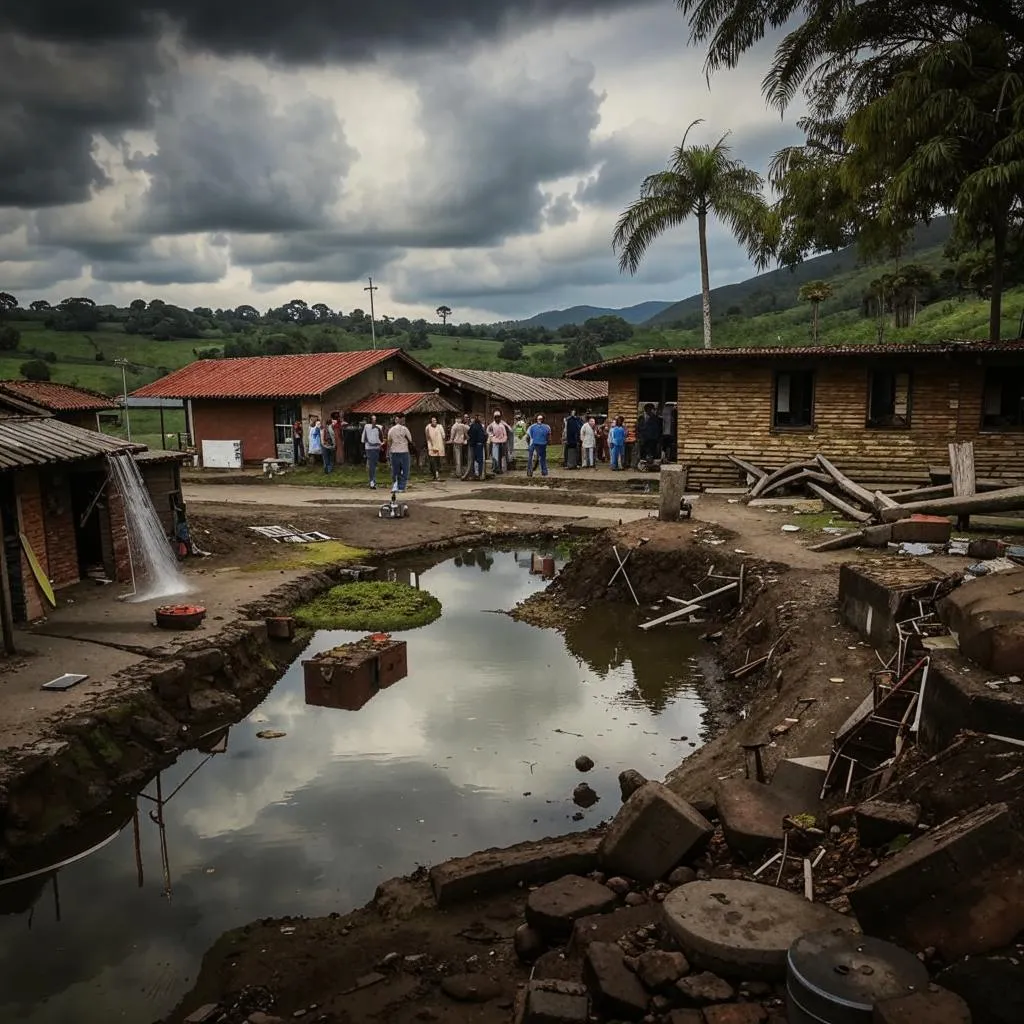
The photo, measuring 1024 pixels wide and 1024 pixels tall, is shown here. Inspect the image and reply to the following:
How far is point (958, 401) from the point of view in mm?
20516

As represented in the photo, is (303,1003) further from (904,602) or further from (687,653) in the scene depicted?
(687,653)

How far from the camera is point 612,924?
4.89m

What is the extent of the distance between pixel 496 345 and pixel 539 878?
80.3 m

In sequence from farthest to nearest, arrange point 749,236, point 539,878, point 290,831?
point 749,236
point 290,831
point 539,878

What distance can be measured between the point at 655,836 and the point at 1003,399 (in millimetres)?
19481

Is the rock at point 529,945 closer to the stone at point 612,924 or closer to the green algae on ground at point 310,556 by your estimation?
the stone at point 612,924

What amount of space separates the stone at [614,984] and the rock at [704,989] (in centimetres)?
21

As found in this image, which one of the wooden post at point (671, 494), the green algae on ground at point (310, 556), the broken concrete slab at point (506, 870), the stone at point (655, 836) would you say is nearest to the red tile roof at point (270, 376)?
the green algae on ground at point (310, 556)

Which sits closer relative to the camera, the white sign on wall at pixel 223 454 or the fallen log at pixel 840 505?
the fallen log at pixel 840 505

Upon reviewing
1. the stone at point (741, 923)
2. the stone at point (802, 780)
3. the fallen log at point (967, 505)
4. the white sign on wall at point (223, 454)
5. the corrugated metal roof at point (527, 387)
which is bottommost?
the stone at point (802, 780)

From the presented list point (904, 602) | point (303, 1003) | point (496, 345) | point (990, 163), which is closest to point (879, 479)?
point (990, 163)

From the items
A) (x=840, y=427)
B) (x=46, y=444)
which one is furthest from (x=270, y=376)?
(x=840, y=427)

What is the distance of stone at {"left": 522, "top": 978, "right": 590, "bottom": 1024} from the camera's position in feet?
12.9

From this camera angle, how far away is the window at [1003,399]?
20344 millimetres
